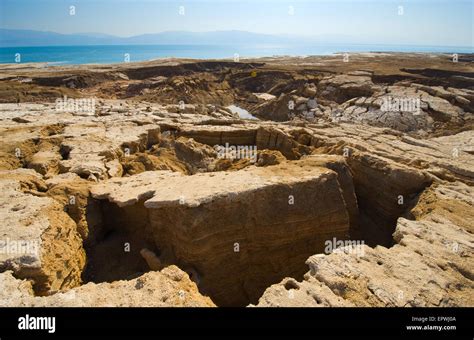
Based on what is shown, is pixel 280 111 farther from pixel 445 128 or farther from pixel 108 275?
pixel 108 275

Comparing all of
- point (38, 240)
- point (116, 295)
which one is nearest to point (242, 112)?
point (38, 240)

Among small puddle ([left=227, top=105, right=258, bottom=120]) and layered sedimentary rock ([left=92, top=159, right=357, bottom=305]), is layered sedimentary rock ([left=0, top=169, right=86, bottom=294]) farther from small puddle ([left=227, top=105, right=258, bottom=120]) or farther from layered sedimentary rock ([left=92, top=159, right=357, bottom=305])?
small puddle ([left=227, top=105, right=258, bottom=120])

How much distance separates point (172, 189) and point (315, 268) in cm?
388

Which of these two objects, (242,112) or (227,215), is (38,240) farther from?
(242,112)

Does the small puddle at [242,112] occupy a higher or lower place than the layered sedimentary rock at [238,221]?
higher

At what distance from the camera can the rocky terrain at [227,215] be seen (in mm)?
A: 5516

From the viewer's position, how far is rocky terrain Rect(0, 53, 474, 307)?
5.52 m

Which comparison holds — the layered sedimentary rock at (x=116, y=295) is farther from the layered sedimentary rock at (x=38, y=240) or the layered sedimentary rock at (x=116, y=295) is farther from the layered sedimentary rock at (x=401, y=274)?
the layered sedimentary rock at (x=401, y=274)

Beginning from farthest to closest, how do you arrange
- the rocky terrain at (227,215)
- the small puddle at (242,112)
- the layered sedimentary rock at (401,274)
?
the small puddle at (242,112) → the rocky terrain at (227,215) → the layered sedimentary rock at (401,274)

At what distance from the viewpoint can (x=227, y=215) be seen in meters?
7.52

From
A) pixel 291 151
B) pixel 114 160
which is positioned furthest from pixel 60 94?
pixel 291 151

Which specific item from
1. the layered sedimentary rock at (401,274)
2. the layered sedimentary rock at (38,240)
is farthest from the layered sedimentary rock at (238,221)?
the layered sedimentary rock at (401,274)

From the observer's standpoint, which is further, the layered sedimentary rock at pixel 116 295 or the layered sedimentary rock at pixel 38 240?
the layered sedimentary rock at pixel 38 240
